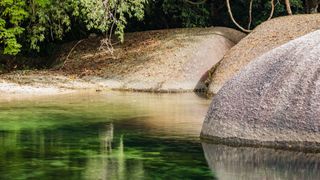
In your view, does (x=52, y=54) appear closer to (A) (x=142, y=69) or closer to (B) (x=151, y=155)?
(A) (x=142, y=69)

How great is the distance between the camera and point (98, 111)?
14.2 meters

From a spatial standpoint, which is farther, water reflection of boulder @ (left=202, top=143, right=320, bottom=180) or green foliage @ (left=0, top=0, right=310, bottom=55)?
green foliage @ (left=0, top=0, right=310, bottom=55)

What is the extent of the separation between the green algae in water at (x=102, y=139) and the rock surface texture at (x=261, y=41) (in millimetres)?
→ 2530

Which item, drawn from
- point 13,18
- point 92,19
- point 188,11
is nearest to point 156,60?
point 92,19

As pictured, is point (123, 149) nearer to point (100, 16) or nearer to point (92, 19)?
point (100, 16)

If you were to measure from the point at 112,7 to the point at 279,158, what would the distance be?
39.6 feet

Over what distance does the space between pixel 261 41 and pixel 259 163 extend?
11046mm

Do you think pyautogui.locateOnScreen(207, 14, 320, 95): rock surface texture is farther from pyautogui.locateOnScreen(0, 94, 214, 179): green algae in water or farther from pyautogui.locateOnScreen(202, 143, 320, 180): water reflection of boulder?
pyautogui.locateOnScreen(202, 143, 320, 180): water reflection of boulder

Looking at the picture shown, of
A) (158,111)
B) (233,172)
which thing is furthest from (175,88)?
(233,172)

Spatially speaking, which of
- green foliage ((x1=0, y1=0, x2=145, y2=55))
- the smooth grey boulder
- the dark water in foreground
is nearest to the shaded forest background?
green foliage ((x1=0, y1=0, x2=145, y2=55))

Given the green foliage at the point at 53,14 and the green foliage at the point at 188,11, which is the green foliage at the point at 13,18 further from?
the green foliage at the point at 188,11

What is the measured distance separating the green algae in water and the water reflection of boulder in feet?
0.65

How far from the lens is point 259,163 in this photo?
8828 mm

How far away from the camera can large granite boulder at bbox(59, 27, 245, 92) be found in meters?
19.7
